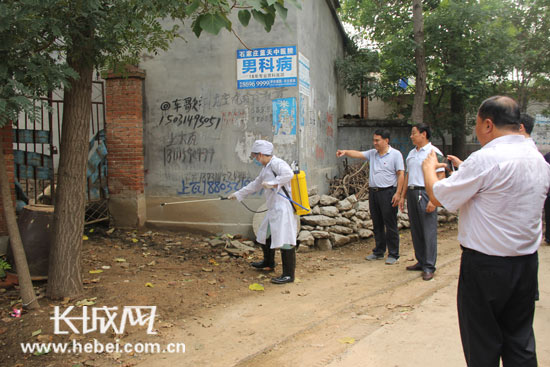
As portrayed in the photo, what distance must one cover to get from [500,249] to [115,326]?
3.58 m

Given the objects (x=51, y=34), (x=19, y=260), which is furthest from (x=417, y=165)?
(x=19, y=260)

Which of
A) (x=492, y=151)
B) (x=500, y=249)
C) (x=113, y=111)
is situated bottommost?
(x=500, y=249)

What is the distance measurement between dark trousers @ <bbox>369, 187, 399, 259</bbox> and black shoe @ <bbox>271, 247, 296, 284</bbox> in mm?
1702

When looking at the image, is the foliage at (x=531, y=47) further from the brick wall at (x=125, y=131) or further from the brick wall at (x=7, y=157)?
the brick wall at (x=7, y=157)

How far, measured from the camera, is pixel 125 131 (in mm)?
8188

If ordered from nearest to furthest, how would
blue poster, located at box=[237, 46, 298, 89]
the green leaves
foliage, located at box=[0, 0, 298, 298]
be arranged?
the green leaves
foliage, located at box=[0, 0, 298, 298]
blue poster, located at box=[237, 46, 298, 89]

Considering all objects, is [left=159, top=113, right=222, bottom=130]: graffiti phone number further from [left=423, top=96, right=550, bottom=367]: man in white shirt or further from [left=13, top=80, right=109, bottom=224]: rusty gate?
[left=423, top=96, right=550, bottom=367]: man in white shirt

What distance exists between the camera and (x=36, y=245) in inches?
208

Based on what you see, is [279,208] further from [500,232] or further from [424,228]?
[500,232]

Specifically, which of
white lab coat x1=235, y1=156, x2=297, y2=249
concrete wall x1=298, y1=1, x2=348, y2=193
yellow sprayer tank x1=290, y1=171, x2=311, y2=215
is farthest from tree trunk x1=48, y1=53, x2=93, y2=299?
concrete wall x1=298, y1=1, x2=348, y2=193

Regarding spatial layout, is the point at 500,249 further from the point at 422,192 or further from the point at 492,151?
the point at 422,192

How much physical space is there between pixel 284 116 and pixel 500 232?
5.60 m

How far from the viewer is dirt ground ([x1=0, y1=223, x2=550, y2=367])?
3.75 m

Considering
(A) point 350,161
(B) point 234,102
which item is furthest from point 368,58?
(B) point 234,102
